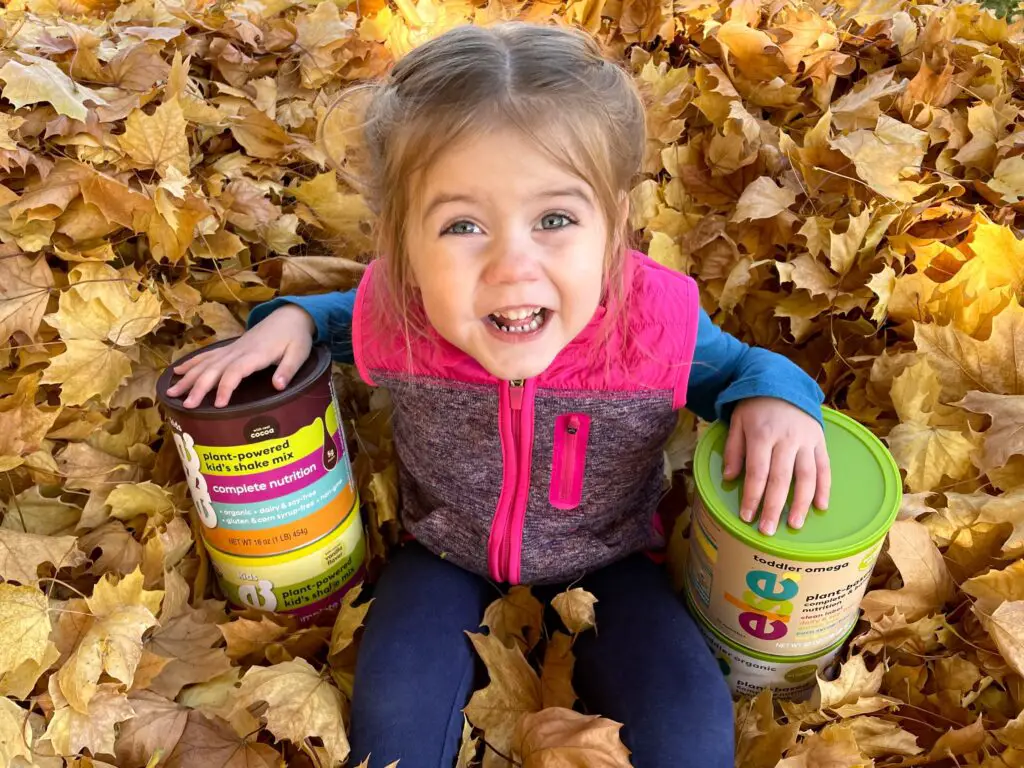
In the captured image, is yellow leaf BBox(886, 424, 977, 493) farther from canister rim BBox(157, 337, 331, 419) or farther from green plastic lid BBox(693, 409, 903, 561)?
canister rim BBox(157, 337, 331, 419)

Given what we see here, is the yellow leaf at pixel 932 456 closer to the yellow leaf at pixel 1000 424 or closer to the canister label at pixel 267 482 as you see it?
the yellow leaf at pixel 1000 424

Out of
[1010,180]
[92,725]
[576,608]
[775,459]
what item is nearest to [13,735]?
[92,725]

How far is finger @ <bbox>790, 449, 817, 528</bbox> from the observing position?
1020 millimetres

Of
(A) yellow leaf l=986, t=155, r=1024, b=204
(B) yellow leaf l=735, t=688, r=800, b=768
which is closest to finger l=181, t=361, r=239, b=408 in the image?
(B) yellow leaf l=735, t=688, r=800, b=768

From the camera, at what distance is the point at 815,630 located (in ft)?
3.59

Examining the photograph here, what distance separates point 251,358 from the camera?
1.18 m

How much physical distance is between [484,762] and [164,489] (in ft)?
2.10

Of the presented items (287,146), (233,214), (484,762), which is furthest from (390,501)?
(287,146)

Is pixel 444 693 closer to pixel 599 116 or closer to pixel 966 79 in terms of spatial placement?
pixel 599 116

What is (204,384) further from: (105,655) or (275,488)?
(105,655)

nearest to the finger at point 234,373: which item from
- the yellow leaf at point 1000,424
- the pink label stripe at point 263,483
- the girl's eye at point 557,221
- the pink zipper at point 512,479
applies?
Result: the pink label stripe at point 263,483

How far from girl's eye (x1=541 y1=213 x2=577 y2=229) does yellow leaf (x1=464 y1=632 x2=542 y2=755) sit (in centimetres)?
61

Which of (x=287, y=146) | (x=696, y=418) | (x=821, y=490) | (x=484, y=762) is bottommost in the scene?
(x=484, y=762)

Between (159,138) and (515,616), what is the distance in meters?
0.98
